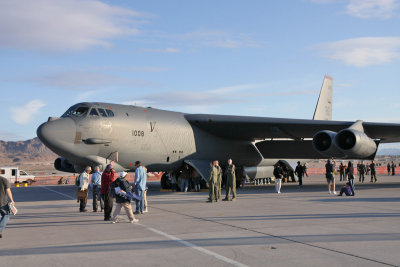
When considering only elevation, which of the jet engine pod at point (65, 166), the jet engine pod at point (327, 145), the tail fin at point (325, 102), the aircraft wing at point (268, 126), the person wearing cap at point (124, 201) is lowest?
the person wearing cap at point (124, 201)

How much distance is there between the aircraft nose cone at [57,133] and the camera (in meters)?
14.8

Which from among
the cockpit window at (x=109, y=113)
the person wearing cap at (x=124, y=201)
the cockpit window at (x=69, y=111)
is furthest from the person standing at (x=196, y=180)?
the person wearing cap at (x=124, y=201)

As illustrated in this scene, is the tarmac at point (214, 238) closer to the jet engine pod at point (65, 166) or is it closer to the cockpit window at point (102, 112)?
the cockpit window at point (102, 112)

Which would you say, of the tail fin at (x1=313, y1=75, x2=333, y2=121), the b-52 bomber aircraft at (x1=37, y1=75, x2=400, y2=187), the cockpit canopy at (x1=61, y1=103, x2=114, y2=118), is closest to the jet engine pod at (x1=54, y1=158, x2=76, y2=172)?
the b-52 bomber aircraft at (x1=37, y1=75, x2=400, y2=187)

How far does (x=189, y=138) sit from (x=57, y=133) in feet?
21.0

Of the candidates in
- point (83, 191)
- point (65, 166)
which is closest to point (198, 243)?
point (83, 191)

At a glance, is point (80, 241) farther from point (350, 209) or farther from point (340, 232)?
point (350, 209)

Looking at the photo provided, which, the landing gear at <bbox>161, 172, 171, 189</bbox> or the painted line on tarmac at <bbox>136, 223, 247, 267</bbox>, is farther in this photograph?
the landing gear at <bbox>161, 172, 171, 189</bbox>

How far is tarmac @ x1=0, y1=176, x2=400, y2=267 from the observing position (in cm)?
560

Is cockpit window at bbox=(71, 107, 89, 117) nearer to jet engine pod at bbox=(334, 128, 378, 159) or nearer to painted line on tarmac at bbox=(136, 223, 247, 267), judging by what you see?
painted line on tarmac at bbox=(136, 223, 247, 267)

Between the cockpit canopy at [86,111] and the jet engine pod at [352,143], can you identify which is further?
the jet engine pod at [352,143]

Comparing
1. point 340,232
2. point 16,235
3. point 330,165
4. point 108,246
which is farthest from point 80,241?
point 330,165

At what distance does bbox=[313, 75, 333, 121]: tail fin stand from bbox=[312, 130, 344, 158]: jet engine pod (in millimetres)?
10035

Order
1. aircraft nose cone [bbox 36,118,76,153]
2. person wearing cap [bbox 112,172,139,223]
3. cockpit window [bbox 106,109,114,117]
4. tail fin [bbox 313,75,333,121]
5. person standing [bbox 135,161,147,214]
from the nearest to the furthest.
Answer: person wearing cap [bbox 112,172,139,223], person standing [bbox 135,161,147,214], aircraft nose cone [bbox 36,118,76,153], cockpit window [bbox 106,109,114,117], tail fin [bbox 313,75,333,121]
